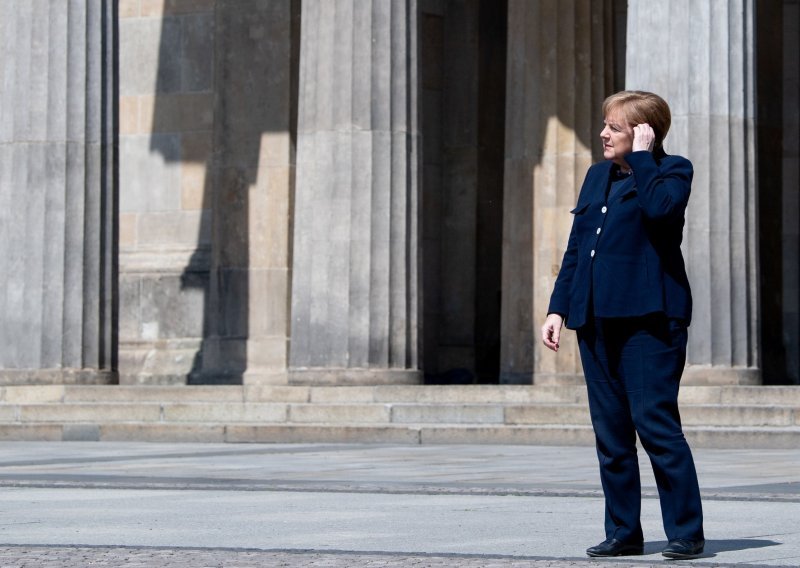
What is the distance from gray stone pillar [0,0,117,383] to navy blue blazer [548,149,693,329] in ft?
55.7

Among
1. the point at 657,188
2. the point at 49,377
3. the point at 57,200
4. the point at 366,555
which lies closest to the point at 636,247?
the point at 657,188

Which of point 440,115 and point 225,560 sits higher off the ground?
point 440,115

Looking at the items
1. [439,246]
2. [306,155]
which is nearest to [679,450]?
[306,155]

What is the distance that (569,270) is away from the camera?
9.59 metres

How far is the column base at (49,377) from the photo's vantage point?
83.8 ft

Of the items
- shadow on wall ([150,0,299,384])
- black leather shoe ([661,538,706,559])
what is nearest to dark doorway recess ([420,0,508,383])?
shadow on wall ([150,0,299,384])

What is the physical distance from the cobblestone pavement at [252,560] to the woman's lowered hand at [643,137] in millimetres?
1924

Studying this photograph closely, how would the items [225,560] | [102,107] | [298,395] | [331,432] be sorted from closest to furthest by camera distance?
[225,560]
[331,432]
[298,395]
[102,107]

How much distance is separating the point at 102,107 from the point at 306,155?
2826 mm

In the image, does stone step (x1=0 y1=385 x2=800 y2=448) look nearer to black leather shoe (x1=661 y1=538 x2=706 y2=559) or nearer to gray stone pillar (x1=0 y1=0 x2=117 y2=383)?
gray stone pillar (x1=0 y1=0 x2=117 y2=383)

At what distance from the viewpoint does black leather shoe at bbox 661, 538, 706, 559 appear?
8.92 meters

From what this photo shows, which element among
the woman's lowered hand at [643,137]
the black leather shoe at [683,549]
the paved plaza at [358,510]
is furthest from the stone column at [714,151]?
the black leather shoe at [683,549]

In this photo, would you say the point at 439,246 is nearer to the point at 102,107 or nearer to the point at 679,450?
the point at 102,107

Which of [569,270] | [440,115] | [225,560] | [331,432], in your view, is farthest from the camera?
[440,115]
